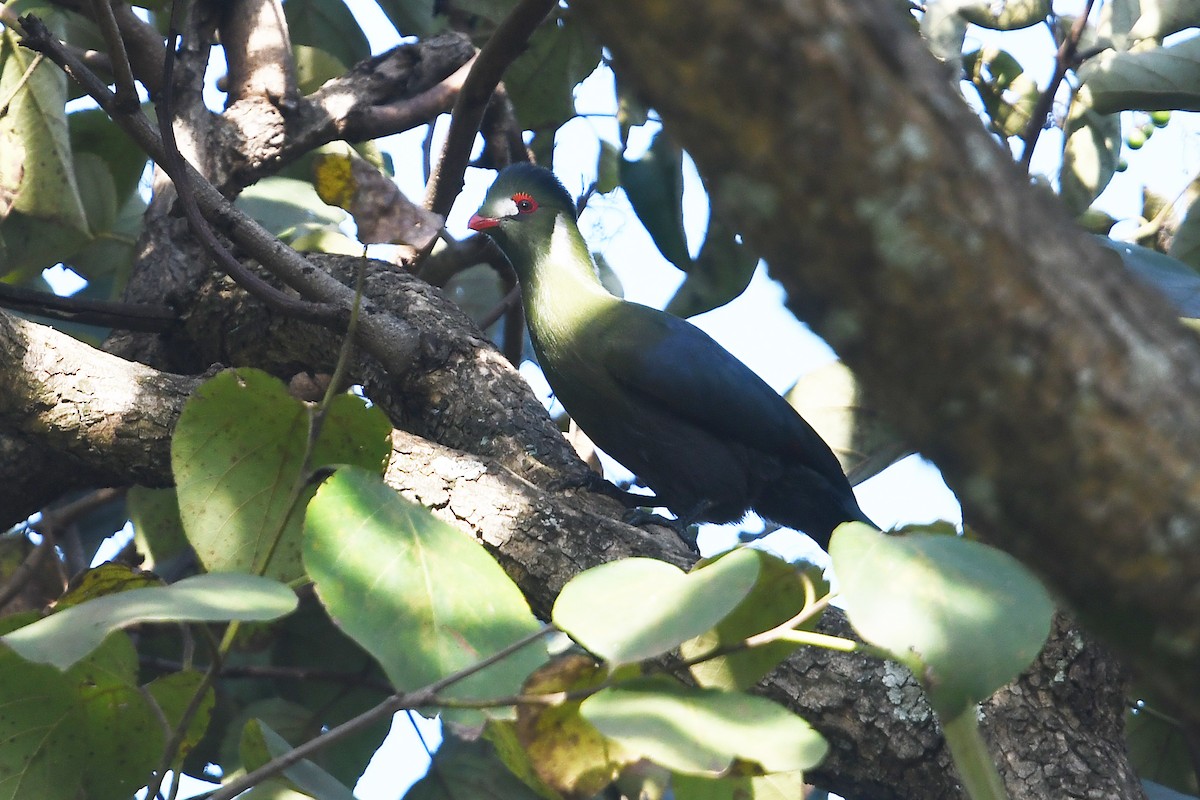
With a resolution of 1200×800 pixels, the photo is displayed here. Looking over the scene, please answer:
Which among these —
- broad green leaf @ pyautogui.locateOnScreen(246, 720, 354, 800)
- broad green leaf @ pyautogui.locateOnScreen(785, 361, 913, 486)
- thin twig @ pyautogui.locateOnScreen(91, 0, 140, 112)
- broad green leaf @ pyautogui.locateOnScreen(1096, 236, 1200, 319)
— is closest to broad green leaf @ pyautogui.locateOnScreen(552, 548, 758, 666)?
broad green leaf @ pyautogui.locateOnScreen(246, 720, 354, 800)

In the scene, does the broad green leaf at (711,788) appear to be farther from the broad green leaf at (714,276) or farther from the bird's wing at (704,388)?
the broad green leaf at (714,276)

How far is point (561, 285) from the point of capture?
3209mm

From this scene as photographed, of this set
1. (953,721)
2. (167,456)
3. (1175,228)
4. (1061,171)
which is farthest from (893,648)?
(1175,228)

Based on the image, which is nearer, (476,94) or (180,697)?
(180,697)

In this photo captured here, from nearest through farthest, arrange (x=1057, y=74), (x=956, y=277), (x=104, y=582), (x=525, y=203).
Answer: (x=956, y=277) → (x=104, y=582) → (x=1057, y=74) → (x=525, y=203)

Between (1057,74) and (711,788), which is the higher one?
(1057,74)

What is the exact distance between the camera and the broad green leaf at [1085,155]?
113 inches

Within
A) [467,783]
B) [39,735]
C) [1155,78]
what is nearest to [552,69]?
[1155,78]

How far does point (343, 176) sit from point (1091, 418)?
210cm

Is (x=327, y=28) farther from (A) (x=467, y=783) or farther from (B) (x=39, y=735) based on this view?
(B) (x=39, y=735)

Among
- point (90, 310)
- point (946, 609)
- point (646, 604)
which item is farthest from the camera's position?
point (90, 310)

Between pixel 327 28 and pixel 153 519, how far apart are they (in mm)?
1634

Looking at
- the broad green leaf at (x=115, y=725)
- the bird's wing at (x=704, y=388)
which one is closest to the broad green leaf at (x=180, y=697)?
the broad green leaf at (x=115, y=725)

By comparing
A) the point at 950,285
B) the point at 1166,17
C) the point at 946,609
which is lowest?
the point at 946,609
